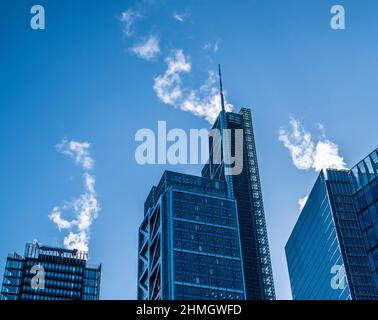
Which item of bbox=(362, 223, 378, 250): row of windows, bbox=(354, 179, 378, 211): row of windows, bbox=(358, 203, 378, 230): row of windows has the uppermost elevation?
bbox=(354, 179, 378, 211): row of windows

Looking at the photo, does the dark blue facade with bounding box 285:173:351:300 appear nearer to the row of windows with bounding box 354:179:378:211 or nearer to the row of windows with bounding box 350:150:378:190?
the row of windows with bounding box 350:150:378:190

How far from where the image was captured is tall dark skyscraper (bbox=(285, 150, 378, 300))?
145m

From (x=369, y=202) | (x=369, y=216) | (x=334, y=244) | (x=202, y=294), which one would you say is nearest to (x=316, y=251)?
(x=334, y=244)

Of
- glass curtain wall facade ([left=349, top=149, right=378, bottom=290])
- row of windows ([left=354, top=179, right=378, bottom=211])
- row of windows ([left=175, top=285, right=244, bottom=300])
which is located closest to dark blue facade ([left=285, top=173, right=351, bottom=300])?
row of windows ([left=175, top=285, right=244, bottom=300])

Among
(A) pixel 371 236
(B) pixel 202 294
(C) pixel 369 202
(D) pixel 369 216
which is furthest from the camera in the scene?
(B) pixel 202 294

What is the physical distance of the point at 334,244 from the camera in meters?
154

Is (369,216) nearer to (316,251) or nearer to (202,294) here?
(316,251)

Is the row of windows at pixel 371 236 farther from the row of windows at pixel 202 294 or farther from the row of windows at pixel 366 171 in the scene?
the row of windows at pixel 202 294

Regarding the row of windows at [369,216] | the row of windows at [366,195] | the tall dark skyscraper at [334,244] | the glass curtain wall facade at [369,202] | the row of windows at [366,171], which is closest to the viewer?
the row of windows at [369,216]

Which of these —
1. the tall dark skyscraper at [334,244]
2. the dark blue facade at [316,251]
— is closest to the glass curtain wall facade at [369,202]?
the tall dark skyscraper at [334,244]

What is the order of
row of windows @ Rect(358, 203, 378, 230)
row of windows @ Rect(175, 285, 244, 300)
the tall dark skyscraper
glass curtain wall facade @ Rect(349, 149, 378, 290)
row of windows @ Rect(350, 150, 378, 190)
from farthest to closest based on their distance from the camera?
row of windows @ Rect(175, 285, 244, 300) < the tall dark skyscraper < row of windows @ Rect(350, 150, 378, 190) < glass curtain wall facade @ Rect(349, 149, 378, 290) < row of windows @ Rect(358, 203, 378, 230)

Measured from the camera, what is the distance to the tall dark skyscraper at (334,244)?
145 meters
